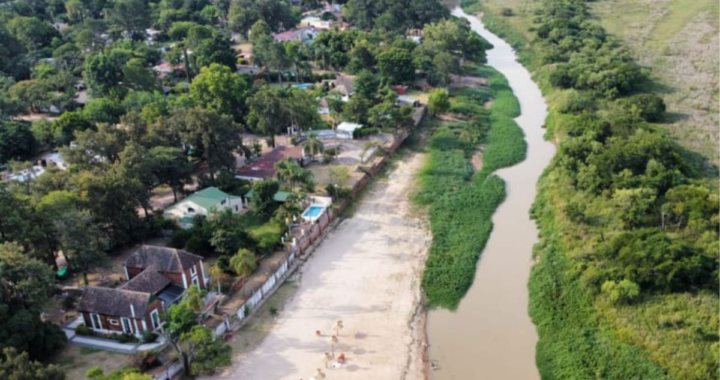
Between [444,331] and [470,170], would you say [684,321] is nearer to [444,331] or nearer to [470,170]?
[444,331]

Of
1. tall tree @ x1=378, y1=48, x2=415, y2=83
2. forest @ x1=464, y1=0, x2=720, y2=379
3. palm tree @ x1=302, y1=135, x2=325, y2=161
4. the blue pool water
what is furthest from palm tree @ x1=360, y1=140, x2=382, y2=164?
tall tree @ x1=378, y1=48, x2=415, y2=83

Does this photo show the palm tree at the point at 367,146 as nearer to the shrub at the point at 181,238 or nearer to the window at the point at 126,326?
the shrub at the point at 181,238

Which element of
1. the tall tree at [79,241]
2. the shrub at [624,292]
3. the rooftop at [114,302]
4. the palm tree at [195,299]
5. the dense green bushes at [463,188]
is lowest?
the dense green bushes at [463,188]

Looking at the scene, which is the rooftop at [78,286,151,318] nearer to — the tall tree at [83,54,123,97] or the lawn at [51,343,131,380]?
the lawn at [51,343,131,380]

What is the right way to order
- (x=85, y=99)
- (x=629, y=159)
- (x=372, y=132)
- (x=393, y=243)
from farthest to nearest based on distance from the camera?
(x=85, y=99), (x=372, y=132), (x=629, y=159), (x=393, y=243)

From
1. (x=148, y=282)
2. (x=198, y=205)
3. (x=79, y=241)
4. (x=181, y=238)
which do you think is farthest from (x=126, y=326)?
(x=198, y=205)

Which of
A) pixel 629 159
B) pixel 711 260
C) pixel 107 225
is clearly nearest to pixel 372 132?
pixel 629 159

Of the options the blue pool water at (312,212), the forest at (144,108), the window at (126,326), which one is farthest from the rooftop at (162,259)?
the blue pool water at (312,212)
